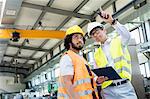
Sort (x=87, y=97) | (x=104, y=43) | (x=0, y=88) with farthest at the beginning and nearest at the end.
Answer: (x=0, y=88), (x=104, y=43), (x=87, y=97)

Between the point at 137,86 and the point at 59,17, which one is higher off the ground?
the point at 59,17

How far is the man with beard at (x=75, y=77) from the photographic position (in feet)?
8.18

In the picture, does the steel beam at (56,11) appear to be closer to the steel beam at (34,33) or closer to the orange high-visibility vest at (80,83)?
the steel beam at (34,33)

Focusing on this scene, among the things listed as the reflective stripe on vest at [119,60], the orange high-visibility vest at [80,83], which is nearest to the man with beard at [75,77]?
the orange high-visibility vest at [80,83]

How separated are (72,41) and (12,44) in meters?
12.4

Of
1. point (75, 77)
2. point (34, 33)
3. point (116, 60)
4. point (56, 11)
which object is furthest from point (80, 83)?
point (34, 33)

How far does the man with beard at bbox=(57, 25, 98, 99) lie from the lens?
2494 millimetres

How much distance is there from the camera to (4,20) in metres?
9.31

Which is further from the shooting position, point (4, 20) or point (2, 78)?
point (2, 78)

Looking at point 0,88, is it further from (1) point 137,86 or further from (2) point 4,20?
(1) point 137,86

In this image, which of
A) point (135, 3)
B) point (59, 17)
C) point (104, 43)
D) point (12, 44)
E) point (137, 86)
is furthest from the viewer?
point (12, 44)

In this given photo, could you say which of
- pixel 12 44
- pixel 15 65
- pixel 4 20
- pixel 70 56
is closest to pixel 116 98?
pixel 70 56

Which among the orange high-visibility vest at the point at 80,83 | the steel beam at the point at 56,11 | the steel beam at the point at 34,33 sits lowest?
the orange high-visibility vest at the point at 80,83

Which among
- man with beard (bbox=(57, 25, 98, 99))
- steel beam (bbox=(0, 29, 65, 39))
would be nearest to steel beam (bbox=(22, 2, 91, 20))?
steel beam (bbox=(0, 29, 65, 39))
